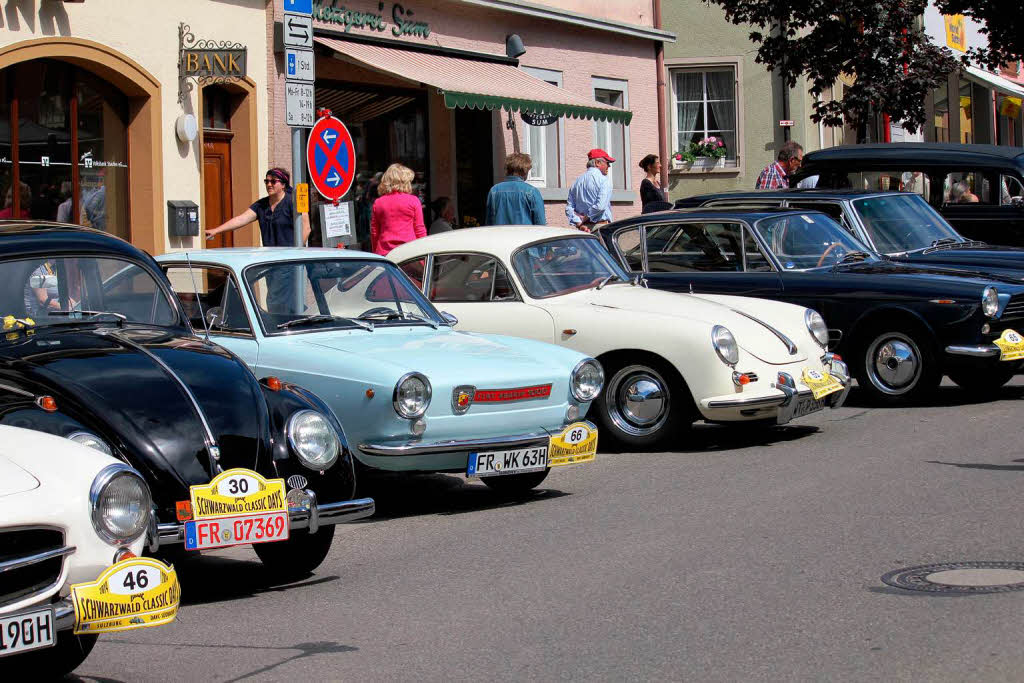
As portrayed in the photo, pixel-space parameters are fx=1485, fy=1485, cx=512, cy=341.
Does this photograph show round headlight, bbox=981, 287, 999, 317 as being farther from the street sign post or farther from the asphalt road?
the street sign post

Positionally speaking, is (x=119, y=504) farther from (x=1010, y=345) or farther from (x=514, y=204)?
A: (x=514, y=204)

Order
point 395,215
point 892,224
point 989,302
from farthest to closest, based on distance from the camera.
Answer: point 395,215 → point 892,224 → point 989,302

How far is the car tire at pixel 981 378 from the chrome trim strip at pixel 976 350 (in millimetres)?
414

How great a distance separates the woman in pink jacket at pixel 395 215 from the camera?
14.6m

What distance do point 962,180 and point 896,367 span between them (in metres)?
5.81

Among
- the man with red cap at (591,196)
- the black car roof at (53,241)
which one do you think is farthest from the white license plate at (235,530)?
the man with red cap at (591,196)

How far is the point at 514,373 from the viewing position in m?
8.55

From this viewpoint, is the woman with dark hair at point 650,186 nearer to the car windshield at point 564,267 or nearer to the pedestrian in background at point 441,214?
the pedestrian in background at point 441,214

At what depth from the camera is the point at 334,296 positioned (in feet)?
30.3

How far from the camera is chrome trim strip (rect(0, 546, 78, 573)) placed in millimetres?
4574

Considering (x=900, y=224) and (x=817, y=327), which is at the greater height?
(x=900, y=224)

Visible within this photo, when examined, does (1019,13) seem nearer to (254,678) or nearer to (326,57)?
(326,57)

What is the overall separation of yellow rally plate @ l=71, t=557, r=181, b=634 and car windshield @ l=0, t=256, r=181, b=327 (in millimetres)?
2548

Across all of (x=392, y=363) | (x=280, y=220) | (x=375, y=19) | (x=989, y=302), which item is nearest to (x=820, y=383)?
(x=989, y=302)
